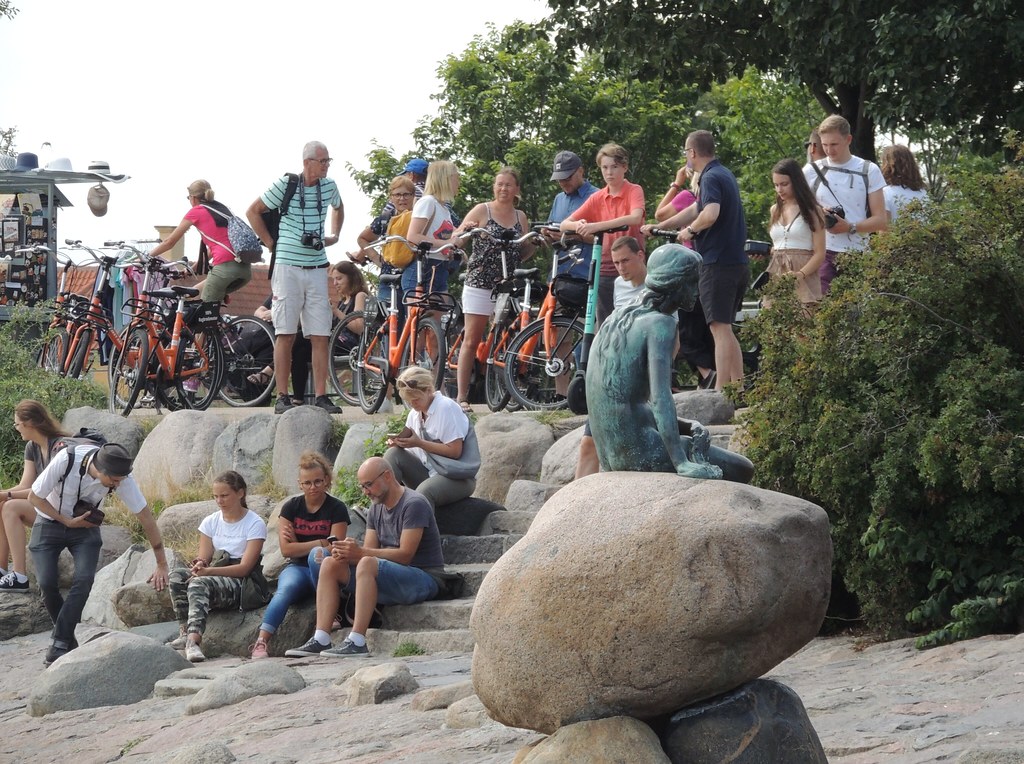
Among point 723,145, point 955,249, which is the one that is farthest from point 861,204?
point 723,145

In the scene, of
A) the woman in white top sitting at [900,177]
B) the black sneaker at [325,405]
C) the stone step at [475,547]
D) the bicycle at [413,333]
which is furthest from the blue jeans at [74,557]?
the woman in white top sitting at [900,177]

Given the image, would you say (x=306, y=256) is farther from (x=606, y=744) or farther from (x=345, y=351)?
(x=606, y=744)

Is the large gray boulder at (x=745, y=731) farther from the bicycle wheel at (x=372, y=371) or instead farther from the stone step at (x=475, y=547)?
the bicycle wheel at (x=372, y=371)

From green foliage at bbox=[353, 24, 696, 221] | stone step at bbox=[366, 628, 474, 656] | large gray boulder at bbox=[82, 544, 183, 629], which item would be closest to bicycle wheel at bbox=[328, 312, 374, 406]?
large gray boulder at bbox=[82, 544, 183, 629]

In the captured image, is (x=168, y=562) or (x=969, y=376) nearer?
(x=969, y=376)

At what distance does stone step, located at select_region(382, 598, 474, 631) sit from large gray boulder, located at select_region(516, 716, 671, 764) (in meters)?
4.18

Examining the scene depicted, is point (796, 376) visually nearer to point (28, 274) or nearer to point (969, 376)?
point (969, 376)

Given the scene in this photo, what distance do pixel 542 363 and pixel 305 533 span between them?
2.91m

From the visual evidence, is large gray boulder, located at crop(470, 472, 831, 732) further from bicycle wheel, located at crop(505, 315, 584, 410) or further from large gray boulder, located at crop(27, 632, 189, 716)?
bicycle wheel, located at crop(505, 315, 584, 410)

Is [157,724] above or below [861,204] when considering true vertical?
below

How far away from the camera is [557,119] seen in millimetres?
30953

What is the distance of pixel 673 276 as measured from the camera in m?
5.77

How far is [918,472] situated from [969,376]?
1.90 ft

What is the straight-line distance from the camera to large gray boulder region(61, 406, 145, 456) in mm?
14656
